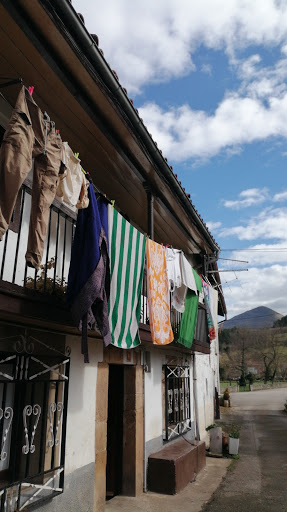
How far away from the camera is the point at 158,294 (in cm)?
585

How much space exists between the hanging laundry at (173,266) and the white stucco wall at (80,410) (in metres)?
1.95

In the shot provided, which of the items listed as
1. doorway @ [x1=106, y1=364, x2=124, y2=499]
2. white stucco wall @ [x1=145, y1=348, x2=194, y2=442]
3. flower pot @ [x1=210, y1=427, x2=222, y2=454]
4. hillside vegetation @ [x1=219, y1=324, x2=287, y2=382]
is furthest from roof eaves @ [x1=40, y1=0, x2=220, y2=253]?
hillside vegetation @ [x1=219, y1=324, x2=287, y2=382]

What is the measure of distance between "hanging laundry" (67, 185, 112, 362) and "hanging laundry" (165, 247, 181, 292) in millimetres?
2490

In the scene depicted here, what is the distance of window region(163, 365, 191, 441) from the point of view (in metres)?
8.13

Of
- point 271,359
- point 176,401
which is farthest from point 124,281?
point 271,359

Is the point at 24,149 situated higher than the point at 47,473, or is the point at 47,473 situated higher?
the point at 24,149

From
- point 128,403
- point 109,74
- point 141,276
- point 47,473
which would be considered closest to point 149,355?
point 128,403

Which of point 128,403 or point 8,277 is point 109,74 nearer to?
point 8,277

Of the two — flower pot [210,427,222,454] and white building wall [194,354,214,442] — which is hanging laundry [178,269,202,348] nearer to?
white building wall [194,354,214,442]

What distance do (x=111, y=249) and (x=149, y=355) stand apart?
11.4 feet

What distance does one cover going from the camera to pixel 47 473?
4.27 metres

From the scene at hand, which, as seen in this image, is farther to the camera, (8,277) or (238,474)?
(238,474)

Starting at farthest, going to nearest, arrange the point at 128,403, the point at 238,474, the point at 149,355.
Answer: the point at 238,474
the point at 149,355
the point at 128,403

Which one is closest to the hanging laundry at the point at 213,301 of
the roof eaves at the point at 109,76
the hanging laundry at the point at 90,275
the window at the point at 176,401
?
the window at the point at 176,401
